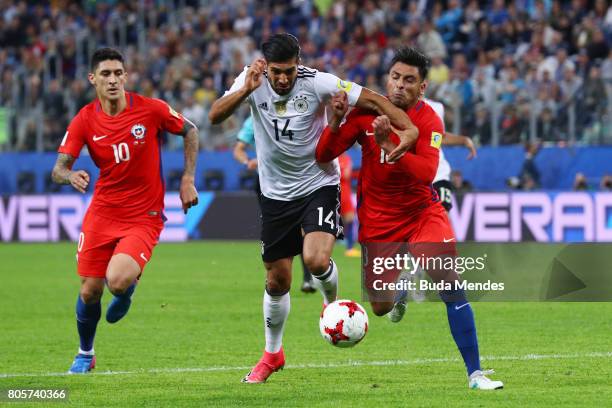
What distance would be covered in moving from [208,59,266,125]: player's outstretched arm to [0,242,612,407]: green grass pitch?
5.83 feet

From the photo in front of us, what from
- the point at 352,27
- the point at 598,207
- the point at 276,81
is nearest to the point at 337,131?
the point at 276,81

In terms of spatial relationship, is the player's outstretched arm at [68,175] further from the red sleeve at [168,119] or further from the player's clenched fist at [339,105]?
the player's clenched fist at [339,105]

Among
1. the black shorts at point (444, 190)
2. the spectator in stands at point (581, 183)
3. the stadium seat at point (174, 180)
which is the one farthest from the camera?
the stadium seat at point (174, 180)

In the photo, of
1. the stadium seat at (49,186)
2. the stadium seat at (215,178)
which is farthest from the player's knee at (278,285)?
the stadium seat at (49,186)

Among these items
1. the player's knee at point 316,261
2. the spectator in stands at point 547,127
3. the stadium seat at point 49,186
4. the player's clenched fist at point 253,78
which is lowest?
the stadium seat at point 49,186

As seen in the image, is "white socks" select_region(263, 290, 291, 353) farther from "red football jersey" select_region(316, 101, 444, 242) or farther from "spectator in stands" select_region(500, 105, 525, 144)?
"spectator in stands" select_region(500, 105, 525, 144)

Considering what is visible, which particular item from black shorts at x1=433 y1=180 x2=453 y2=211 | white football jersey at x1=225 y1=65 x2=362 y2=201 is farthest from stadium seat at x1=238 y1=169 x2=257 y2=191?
white football jersey at x1=225 y1=65 x2=362 y2=201

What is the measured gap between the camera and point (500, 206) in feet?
69.6

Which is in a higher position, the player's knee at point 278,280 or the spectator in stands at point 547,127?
the spectator in stands at point 547,127

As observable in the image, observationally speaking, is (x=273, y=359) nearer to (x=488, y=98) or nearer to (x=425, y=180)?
(x=425, y=180)

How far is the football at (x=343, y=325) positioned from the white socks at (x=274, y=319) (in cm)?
64

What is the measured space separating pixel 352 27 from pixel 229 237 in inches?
226

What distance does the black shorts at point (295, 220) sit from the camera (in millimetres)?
8555

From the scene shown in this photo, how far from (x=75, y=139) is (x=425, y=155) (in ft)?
8.93
